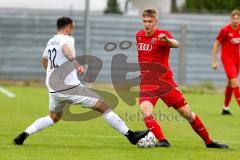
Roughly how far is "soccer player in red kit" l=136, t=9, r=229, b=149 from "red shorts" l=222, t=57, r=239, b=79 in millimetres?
6016

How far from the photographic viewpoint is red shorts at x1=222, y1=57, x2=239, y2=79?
17984 mm

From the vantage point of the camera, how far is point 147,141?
1182 cm

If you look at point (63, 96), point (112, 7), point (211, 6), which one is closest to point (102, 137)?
point (63, 96)

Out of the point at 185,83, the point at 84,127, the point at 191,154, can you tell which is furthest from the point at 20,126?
the point at 185,83

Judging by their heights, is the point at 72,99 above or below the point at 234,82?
above

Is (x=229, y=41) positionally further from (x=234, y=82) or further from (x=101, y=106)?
(x=101, y=106)

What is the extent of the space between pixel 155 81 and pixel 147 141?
100cm

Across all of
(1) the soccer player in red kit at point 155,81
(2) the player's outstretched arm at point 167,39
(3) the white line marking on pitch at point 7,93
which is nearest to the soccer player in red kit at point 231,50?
(1) the soccer player in red kit at point 155,81

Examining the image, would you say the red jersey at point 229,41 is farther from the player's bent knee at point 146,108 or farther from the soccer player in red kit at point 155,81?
the player's bent knee at point 146,108

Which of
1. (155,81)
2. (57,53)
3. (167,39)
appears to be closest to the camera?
(167,39)

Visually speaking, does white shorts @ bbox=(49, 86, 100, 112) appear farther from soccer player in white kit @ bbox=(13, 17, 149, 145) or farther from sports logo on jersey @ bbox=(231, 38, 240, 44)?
sports logo on jersey @ bbox=(231, 38, 240, 44)

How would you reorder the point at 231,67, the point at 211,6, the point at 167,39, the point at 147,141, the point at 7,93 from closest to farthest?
the point at 167,39
the point at 147,141
the point at 231,67
the point at 7,93
the point at 211,6

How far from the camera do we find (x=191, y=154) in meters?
11.3

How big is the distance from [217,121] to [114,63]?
1093cm
